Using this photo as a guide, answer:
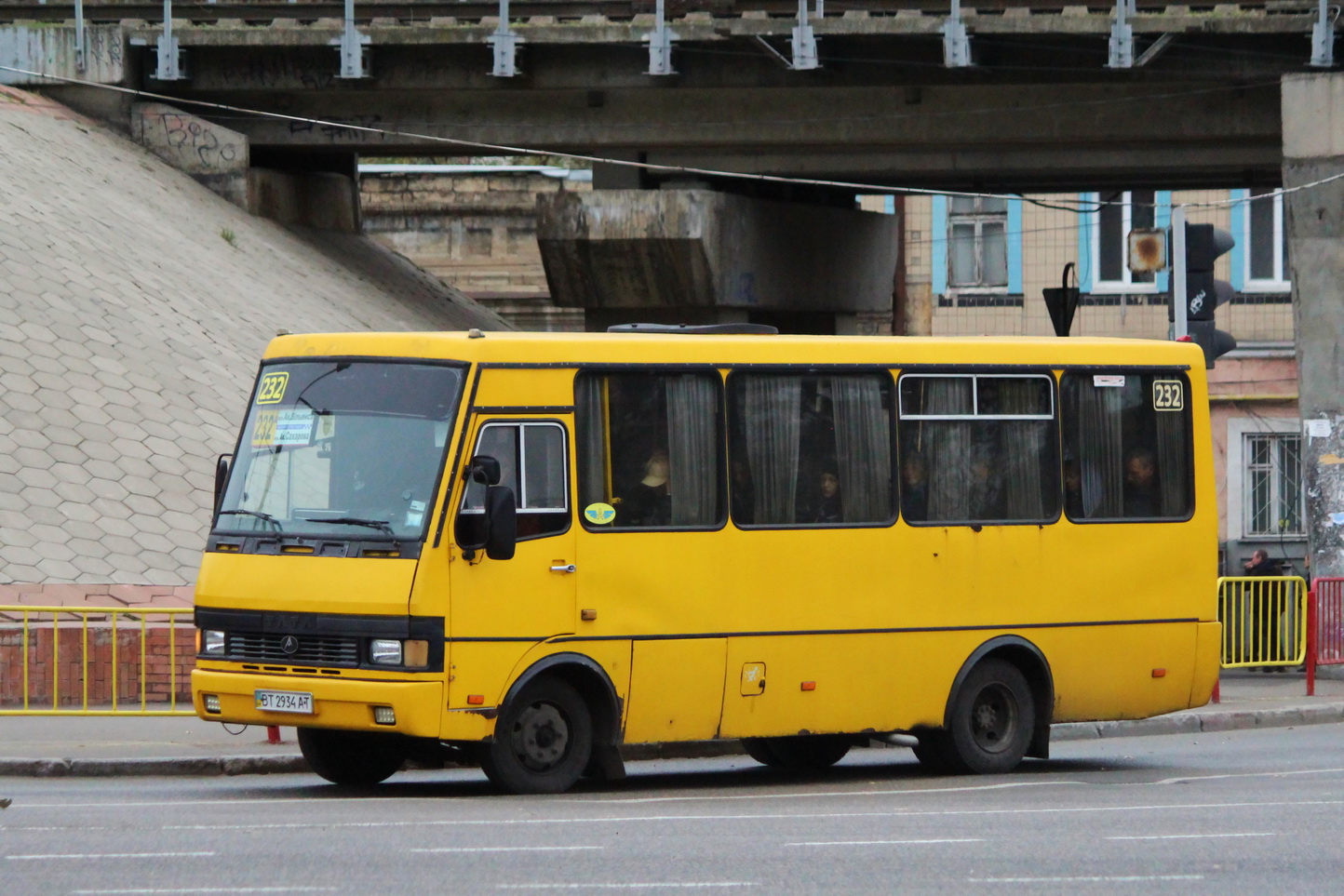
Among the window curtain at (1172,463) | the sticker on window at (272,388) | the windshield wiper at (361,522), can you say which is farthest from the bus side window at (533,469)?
the window curtain at (1172,463)

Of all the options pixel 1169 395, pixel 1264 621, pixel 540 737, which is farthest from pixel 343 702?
pixel 1264 621

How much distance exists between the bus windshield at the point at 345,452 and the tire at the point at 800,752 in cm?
355

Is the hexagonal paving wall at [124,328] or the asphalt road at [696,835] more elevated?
the hexagonal paving wall at [124,328]

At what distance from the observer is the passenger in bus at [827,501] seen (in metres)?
12.9

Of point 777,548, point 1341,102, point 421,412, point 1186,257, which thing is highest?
point 1341,102

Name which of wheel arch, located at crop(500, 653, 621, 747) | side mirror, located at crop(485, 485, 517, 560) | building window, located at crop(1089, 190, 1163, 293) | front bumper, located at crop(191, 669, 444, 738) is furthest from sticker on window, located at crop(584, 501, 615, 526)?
building window, located at crop(1089, 190, 1163, 293)

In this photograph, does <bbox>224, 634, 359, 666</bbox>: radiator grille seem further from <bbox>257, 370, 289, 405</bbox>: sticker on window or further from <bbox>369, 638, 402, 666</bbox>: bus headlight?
<bbox>257, 370, 289, 405</bbox>: sticker on window

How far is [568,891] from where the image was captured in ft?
26.4

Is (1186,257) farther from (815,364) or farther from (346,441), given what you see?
(346,441)

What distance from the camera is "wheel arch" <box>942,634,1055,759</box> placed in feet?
43.7

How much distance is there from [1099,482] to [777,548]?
8.56 feet

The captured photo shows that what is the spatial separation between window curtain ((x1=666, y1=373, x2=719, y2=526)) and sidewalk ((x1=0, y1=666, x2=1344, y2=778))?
2.97m

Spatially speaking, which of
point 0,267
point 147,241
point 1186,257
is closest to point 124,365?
point 0,267

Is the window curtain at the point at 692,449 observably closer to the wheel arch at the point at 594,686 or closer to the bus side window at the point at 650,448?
the bus side window at the point at 650,448
